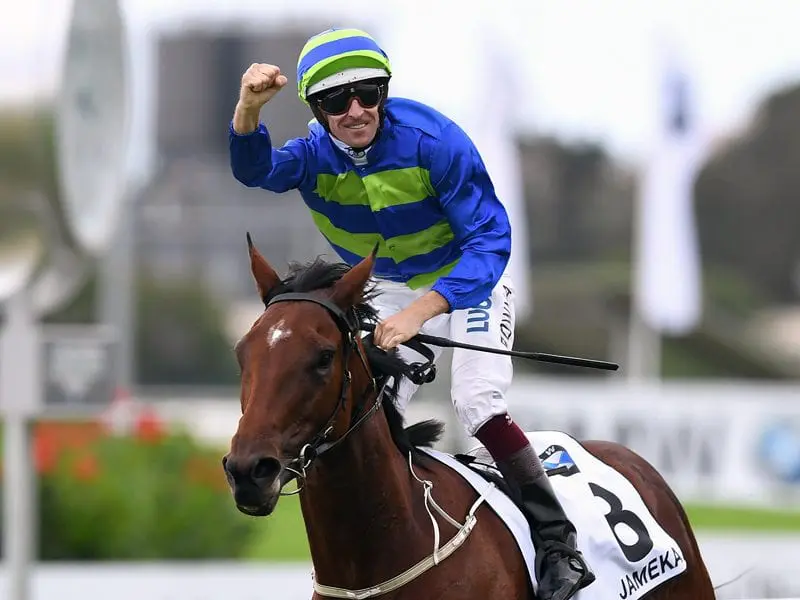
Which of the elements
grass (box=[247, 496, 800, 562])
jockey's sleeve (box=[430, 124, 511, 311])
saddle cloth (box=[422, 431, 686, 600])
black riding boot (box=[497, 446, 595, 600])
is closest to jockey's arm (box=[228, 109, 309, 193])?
jockey's sleeve (box=[430, 124, 511, 311])

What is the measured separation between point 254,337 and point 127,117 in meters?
5.13

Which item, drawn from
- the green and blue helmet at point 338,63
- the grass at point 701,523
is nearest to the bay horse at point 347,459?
the green and blue helmet at point 338,63

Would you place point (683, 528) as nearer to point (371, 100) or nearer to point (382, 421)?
point (382, 421)

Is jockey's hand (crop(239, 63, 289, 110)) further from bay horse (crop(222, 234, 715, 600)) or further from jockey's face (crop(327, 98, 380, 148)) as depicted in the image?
bay horse (crop(222, 234, 715, 600))

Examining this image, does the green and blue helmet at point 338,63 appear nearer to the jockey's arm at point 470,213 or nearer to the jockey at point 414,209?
the jockey at point 414,209

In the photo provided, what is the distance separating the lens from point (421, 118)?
4.11 metres

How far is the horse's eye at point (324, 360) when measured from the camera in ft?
11.2

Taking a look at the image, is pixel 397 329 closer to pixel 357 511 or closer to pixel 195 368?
pixel 357 511

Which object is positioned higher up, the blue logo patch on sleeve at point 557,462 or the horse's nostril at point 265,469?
the horse's nostril at point 265,469

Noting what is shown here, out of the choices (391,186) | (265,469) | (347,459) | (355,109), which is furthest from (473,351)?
(265,469)

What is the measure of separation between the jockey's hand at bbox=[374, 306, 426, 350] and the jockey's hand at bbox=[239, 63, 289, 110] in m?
0.69

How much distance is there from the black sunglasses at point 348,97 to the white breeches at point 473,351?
1.89ft

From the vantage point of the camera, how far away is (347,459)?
12.0 ft

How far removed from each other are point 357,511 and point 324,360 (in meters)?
0.48
